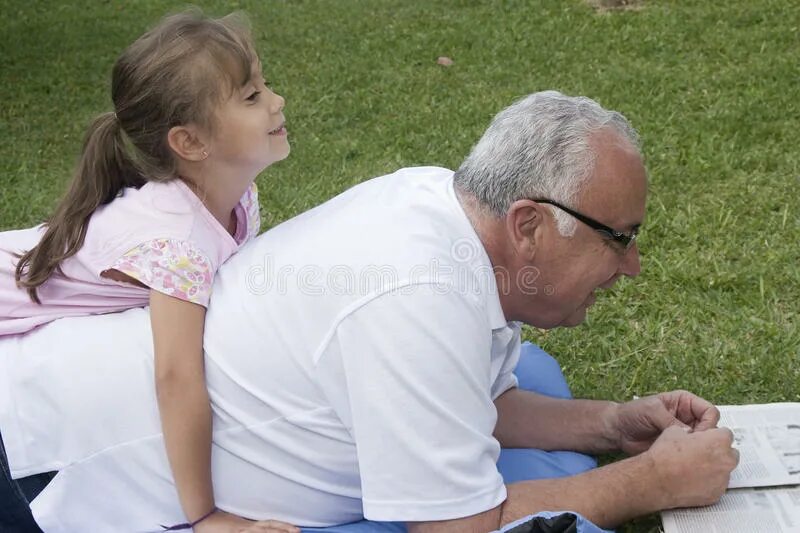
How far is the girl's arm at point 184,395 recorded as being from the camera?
2.24m

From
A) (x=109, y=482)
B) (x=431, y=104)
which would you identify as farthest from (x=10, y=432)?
(x=431, y=104)

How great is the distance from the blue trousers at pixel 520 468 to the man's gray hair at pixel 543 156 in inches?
36.2

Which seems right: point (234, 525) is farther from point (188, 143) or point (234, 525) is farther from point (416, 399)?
point (188, 143)

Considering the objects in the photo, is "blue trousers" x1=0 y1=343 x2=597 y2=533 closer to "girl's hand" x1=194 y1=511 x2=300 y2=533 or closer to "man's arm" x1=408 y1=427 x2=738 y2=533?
"girl's hand" x1=194 y1=511 x2=300 y2=533

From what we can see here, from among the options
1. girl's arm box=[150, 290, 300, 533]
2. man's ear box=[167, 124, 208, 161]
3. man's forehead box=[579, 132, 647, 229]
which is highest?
man's forehead box=[579, 132, 647, 229]

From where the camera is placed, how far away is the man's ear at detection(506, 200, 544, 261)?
2.20 meters

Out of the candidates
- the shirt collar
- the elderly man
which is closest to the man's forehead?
the elderly man

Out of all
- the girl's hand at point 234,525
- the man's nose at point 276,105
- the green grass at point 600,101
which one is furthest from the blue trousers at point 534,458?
the man's nose at point 276,105

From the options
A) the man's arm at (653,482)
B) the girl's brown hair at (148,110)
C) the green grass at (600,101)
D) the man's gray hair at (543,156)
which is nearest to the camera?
the man's gray hair at (543,156)

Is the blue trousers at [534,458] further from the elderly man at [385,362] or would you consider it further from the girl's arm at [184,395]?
the girl's arm at [184,395]

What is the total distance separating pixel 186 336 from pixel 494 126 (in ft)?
2.94

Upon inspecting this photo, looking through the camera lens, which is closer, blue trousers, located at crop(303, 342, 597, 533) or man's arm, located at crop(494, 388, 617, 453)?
blue trousers, located at crop(303, 342, 597, 533)

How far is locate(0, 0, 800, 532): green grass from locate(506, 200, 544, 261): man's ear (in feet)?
3.50

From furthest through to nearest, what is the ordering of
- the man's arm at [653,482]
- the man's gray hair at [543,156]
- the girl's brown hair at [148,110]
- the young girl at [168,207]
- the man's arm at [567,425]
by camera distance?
1. the man's arm at [567,425]
2. the girl's brown hair at [148,110]
3. the man's arm at [653,482]
4. the young girl at [168,207]
5. the man's gray hair at [543,156]
